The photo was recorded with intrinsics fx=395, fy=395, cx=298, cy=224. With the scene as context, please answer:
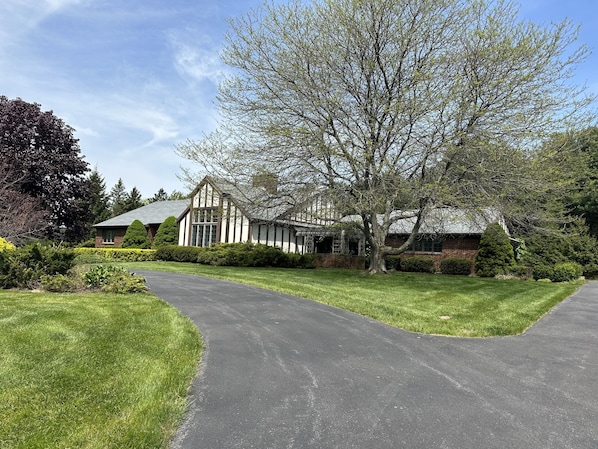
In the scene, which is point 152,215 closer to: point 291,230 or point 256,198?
point 291,230

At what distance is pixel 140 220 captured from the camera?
3509cm

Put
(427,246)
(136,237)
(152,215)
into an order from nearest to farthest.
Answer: (427,246) → (136,237) → (152,215)

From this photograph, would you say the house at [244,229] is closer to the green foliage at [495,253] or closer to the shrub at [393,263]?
the shrub at [393,263]

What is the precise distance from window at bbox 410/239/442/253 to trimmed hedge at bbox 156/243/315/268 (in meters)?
6.96

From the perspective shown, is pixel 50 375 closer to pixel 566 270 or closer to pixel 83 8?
pixel 83 8

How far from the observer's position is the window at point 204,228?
2808 centimetres

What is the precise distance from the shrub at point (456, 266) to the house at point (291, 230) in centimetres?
117

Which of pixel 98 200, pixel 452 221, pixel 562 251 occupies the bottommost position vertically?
pixel 562 251

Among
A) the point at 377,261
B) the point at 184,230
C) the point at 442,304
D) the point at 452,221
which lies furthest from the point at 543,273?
the point at 184,230

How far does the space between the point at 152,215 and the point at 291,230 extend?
1460 cm

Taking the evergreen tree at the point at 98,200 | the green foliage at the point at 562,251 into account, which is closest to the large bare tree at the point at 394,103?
the green foliage at the point at 562,251

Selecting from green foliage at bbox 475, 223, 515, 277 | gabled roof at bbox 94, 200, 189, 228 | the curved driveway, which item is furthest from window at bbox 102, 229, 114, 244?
the curved driveway

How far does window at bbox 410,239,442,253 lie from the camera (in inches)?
996

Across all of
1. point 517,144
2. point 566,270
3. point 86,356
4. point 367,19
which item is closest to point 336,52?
point 367,19
